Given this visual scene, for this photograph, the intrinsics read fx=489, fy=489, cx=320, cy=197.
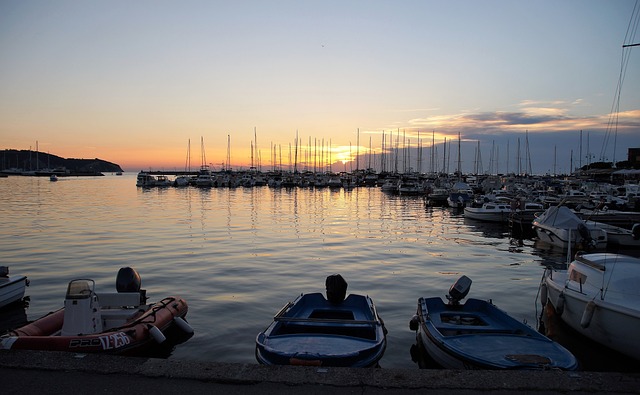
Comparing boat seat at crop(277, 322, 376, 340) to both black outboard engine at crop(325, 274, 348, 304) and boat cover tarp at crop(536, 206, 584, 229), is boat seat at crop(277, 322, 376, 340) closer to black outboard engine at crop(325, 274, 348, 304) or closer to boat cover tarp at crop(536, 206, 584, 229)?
black outboard engine at crop(325, 274, 348, 304)

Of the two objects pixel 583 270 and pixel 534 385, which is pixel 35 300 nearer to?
pixel 534 385

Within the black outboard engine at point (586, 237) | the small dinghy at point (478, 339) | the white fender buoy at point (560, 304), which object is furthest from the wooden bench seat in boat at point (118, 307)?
the black outboard engine at point (586, 237)

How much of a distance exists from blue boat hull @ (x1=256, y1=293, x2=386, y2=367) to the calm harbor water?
1.14 meters

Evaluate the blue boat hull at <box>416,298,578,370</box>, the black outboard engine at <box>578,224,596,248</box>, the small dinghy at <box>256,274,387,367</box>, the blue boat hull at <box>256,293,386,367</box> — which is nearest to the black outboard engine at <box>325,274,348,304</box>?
the small dinghy at <box>256,274,387,367</box>

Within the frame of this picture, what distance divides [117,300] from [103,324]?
0.62 m

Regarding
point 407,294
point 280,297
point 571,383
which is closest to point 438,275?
point 407,294

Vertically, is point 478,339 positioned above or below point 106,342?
below

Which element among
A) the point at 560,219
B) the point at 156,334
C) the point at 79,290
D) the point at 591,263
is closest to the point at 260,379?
the point at 156,334

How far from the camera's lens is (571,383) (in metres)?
6.20

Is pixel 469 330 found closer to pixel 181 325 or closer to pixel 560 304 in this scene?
pixel 560 304

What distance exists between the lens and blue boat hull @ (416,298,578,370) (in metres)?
8.03

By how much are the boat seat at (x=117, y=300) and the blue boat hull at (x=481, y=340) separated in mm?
6420

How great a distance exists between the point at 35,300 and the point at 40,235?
1660 centimetres

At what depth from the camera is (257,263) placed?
21297mm
